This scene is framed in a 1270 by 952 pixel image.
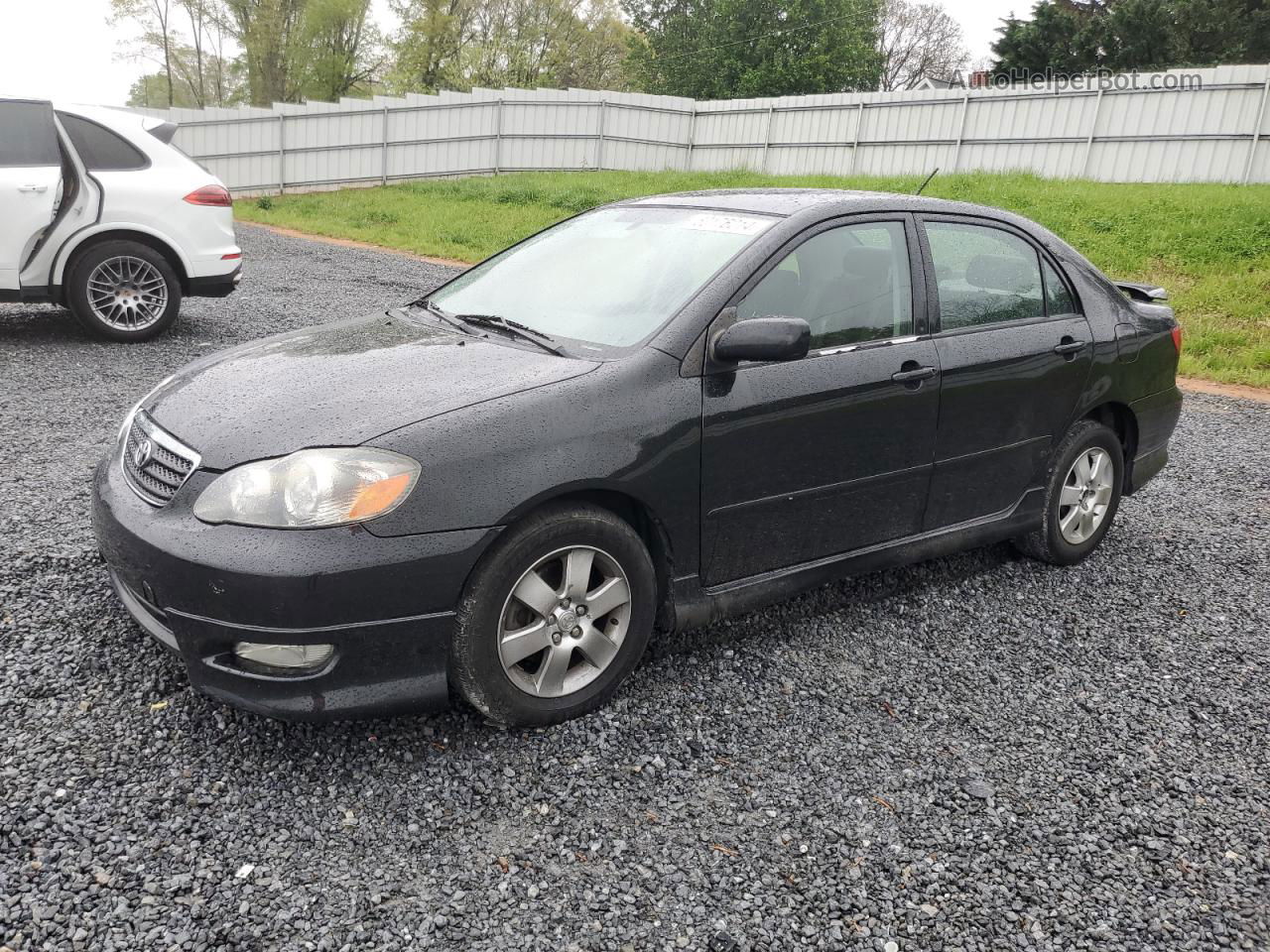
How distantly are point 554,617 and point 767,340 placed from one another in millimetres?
1066

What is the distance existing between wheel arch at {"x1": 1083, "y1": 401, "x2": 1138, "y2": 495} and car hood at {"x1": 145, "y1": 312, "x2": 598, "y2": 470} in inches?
107

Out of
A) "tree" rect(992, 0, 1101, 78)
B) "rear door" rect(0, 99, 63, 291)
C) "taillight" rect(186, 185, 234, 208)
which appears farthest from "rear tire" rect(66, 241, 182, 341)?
"tree" rect(992, 0, 1101, 78)

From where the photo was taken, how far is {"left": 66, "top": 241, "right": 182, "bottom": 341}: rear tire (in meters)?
7.71

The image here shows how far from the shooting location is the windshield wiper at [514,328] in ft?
11.0

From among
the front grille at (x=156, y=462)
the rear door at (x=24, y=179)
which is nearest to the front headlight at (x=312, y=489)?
the front grille at (x=156, y=462)

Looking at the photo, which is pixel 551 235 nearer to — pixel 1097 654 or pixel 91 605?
pixel 91 605

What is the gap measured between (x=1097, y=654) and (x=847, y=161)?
19.0m

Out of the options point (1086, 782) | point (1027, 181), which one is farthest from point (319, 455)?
point (1027, 181)

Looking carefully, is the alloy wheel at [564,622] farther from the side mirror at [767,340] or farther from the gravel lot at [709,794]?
the side mirror at [767,340]

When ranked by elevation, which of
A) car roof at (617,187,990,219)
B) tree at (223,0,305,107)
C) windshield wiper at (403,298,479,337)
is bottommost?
windshield wiper at (403,298,479,337)

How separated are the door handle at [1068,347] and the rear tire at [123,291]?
22.1 feet

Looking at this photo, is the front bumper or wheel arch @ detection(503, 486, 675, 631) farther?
wheel arch @ detection(503, 486, 675, 631)

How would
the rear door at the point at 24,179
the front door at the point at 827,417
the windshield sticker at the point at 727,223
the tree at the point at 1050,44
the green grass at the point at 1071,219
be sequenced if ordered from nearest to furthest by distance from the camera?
the front door at the point at 827,417 < the windshield sticker at the point at 727,223 < the rear door at the point at 24,179 < the green grass at the point at 1071,219 < the tree at the point at 1050,44

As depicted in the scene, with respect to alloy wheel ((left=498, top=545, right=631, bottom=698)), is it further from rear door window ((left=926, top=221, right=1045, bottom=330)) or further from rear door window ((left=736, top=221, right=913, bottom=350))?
rear door window ((left=926, top=221, right=1045, bottom=330))
